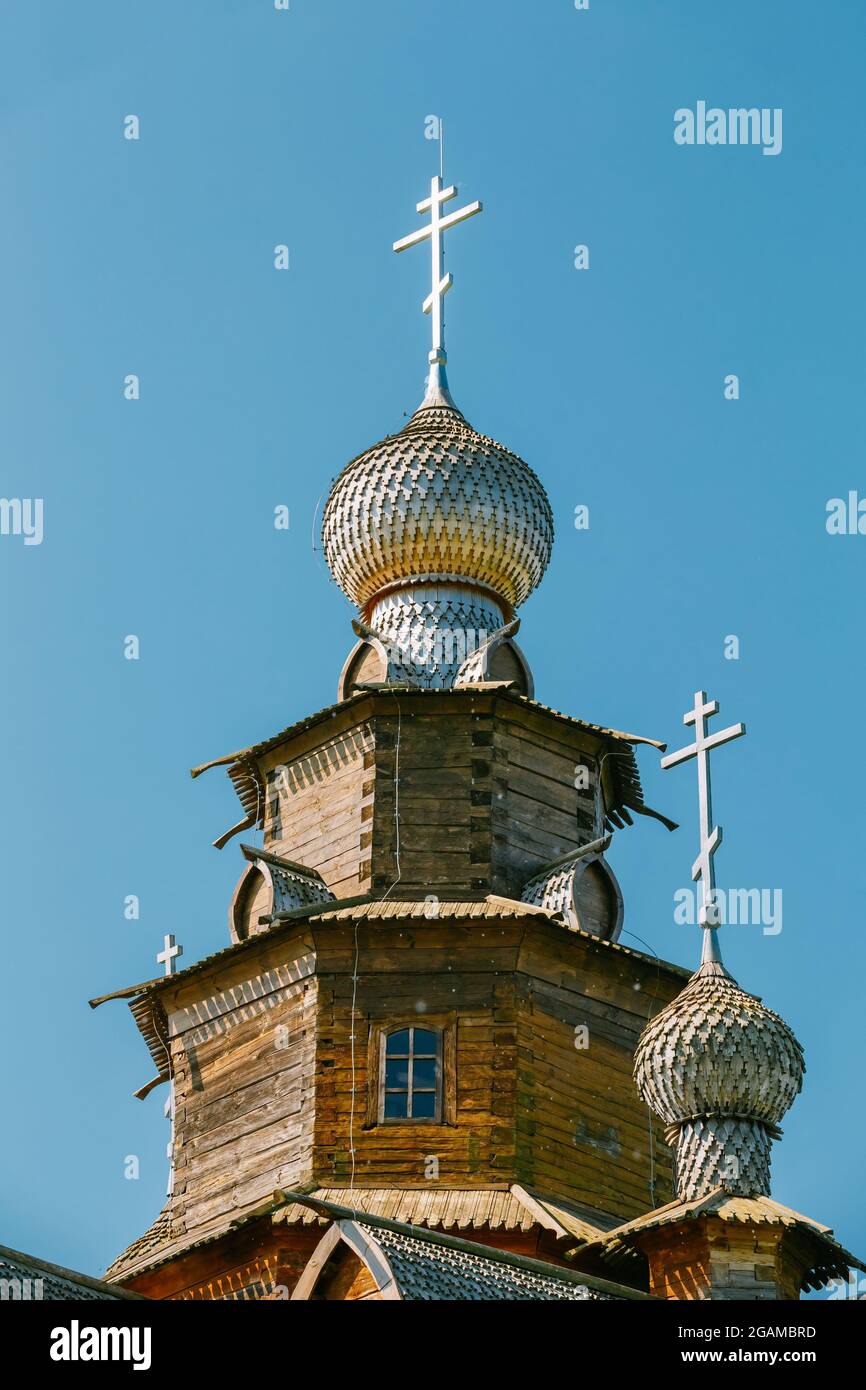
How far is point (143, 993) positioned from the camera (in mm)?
26297

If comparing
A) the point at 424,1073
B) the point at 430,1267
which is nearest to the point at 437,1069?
the point at 424,1073

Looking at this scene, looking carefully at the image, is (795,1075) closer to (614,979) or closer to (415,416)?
(614,979)

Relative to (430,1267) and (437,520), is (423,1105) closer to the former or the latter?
(430,1267)

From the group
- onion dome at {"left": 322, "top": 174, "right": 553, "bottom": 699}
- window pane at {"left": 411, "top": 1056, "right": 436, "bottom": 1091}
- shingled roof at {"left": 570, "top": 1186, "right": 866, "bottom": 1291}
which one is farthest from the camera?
onion dome at {"left": 322, "top": 174, "right": 553, "bottom": 699}

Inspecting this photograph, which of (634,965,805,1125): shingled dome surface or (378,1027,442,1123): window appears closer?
(634,965,805,1125): shingled dome surface

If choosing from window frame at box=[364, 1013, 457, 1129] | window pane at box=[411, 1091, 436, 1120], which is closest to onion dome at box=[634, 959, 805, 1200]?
window frame at box=[364, 1013, 457, 1129]

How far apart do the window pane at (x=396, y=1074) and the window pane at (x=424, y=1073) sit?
6 centimetres

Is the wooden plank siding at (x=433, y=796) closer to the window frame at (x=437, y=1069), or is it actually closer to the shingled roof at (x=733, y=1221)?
the window frame at (x=437, y=1069)

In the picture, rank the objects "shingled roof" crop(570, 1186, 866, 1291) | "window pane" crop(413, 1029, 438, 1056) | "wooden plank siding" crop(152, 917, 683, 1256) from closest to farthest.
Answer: "shingled roof" crop(570, 1186, 866, 1291), "wooden plank siding" crop(152, 917, 683, 1256), "window pane" crop(413, 1029, 438, 1056)

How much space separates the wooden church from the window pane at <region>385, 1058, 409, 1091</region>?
2 centimetres

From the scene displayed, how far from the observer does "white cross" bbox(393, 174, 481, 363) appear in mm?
30609

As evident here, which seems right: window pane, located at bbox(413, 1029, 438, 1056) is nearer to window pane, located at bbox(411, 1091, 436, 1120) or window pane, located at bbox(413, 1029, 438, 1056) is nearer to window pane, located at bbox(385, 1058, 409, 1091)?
window pane, located at bbox(385, 1058, 409, 1091)
